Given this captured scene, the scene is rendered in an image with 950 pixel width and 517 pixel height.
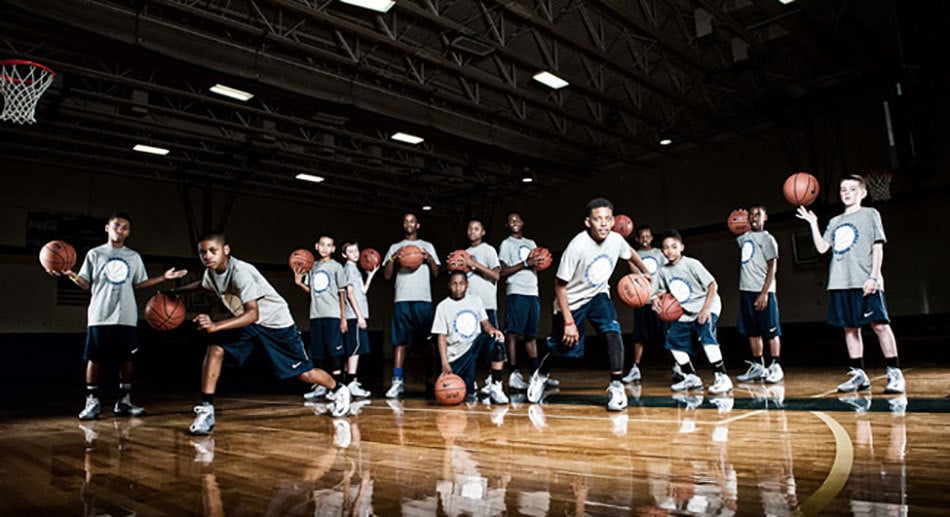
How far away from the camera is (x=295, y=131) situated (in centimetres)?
1249

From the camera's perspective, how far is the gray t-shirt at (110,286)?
4.59 metres

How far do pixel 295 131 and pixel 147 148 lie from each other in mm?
2954

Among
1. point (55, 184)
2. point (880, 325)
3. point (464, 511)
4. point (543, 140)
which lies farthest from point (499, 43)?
point (55, 184)

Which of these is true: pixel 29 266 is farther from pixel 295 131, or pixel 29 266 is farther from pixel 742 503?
pixel 742 503

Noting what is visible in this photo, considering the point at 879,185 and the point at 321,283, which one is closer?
the point at 321,283

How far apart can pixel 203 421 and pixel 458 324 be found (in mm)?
2054

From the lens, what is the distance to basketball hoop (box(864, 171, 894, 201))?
9.83m

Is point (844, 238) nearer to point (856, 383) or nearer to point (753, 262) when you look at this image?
point (856, 383)

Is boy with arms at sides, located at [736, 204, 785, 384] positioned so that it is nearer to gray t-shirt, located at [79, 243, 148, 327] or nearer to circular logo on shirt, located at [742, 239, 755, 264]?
circular logo on shirt, located at [742, 239, 755, 264]

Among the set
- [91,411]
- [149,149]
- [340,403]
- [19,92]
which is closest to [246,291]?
[340,403]

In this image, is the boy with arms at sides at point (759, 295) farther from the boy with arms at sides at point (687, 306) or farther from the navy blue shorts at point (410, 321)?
the navy blue shorts at point (410, 321)

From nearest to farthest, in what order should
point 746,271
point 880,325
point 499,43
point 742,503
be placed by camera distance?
point 742,503, point 880,325, point 746,271, point 499,43

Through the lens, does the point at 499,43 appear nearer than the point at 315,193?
Yes

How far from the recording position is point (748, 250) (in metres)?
5.64
